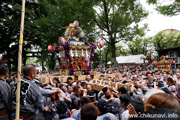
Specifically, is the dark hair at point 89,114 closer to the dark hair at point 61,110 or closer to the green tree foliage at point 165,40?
the dark hair at point 61,110

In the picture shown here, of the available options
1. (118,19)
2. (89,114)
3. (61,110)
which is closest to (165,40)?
(118,19)

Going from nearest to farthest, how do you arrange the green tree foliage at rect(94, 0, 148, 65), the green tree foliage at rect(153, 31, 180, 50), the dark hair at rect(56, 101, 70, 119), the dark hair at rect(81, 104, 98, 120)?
the dark hair at rect(81, 104, 98, 120) < the dark hair at rect(56, 101, 70, 119) < the green tree foliage at rect(94, 0, 148, 65) < the green tree foliage at rect(153, 31, 180, 50)

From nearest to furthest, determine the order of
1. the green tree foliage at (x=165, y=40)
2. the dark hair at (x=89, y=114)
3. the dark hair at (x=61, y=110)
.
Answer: the dark hair at (x=89, y=114) < the dark hair at (x=61, y=110) < the green tree foliage at (x=165, y=40)

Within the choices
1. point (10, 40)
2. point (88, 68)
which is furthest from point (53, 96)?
point (10, 40)

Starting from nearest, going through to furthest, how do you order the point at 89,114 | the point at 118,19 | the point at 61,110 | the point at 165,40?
the point at 89,114, the point at 61,110, the point at 118,19, the point at 165,40

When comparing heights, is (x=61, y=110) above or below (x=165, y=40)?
below

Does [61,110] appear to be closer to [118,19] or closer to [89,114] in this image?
[89,114]

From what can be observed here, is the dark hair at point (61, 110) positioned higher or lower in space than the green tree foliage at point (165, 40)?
lower

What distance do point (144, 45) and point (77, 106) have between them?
36.4m

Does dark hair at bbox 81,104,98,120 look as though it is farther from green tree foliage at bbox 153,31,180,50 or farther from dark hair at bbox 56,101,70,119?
green tree foliage at bbox 153,31,180,50

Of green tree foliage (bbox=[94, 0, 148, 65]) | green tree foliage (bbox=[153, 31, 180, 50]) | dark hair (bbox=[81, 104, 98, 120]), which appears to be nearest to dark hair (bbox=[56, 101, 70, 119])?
dark hair (bbox=[81, 104, 98, 120])

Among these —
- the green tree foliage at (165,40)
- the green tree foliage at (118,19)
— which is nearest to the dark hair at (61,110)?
the green tree foliage at (118,19)

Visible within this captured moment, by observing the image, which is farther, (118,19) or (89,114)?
(118,19)

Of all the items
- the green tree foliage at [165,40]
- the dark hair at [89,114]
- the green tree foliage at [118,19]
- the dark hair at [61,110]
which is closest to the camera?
the dark hair at [89,114]
